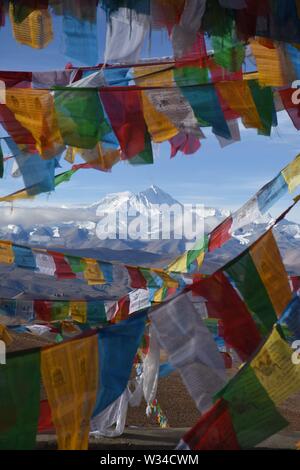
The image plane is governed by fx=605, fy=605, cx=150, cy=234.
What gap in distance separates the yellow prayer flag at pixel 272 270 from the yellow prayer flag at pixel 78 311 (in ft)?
17.6

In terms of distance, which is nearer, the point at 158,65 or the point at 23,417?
the point at 23,417

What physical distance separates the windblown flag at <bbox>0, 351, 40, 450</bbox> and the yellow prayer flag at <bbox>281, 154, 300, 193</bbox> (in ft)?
10.2

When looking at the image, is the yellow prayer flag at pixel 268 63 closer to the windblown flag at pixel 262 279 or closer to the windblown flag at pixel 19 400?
the windblown flag at pixel 262 279

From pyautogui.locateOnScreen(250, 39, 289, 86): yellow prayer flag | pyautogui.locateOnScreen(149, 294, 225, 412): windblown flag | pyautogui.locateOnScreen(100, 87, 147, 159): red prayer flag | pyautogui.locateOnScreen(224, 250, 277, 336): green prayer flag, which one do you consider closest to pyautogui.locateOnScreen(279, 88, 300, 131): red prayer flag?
pyautogui.locateOnScreen(250, 39, 289, 86): yellow prayer flag

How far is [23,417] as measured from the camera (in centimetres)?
405

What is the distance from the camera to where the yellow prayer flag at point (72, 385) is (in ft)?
13.5

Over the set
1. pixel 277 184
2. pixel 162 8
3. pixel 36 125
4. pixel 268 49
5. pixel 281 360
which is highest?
pixel 162 8

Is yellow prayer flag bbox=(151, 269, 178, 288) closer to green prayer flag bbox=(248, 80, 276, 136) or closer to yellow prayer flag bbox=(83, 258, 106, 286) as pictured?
yellow prayer flag bbox=(83, 258, 106, 286)

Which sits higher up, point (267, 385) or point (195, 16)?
point (195, 16)

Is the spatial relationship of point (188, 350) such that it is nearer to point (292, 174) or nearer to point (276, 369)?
point (276, 369)

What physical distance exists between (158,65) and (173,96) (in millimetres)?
1104

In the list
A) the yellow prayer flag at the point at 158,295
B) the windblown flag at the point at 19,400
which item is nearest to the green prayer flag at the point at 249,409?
the windblown flag at the point at 19,400

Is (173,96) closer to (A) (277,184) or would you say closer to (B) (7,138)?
(A) (277,184)
